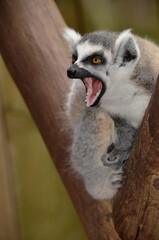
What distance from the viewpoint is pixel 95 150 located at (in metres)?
1.99

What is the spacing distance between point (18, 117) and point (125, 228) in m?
3.11

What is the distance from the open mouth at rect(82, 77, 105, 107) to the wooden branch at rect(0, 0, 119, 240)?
2.07 ft

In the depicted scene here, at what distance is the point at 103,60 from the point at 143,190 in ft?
2.05

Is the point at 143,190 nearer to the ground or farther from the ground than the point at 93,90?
nearer to the ground

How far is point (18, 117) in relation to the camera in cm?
480

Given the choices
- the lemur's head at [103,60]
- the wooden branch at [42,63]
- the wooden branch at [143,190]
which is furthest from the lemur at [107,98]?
the wooden branch at [42,63]

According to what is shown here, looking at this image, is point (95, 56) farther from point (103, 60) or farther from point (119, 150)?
point (119, 150)

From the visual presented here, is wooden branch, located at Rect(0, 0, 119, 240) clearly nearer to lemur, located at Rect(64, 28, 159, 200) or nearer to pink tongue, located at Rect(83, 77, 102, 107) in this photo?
lemur, located at Rect(64, 28, 159, 200)

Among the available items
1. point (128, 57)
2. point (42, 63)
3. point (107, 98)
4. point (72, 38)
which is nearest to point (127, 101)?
point (107, 98)

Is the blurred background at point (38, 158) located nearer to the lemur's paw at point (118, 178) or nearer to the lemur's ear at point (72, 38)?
the lemur's ear at point (72, 38)

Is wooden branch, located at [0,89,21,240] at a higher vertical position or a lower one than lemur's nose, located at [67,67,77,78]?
lower

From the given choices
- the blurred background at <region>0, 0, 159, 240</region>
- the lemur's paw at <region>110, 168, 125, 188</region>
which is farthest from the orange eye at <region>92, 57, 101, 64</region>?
the blurred background at <region>0, 0, 159, 240</region>

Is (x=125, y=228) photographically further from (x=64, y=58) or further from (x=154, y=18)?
(x=154, y=18)

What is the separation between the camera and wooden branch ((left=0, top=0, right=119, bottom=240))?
247 cm
